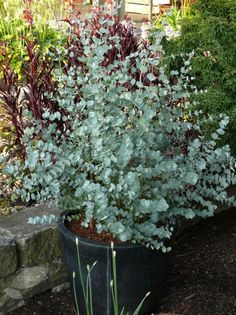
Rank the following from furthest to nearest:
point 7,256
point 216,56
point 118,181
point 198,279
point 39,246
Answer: point 216,56, point 198,279, point 39,246, point 7,256, point 118,181

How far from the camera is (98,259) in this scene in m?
2.32

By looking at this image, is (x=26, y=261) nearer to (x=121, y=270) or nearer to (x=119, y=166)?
(x=121, y=270)

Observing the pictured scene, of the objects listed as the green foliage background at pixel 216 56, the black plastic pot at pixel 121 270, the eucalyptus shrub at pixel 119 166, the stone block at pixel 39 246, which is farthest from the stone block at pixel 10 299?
the green foliage background at pixel 216 56

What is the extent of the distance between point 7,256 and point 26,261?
0.40 ft

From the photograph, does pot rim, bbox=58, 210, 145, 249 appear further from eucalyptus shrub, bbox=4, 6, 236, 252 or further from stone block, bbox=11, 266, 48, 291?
stone block, bbox=11, 266, 48, 291

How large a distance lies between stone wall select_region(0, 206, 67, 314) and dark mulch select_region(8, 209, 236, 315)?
80mm

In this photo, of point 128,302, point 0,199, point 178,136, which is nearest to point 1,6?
point 0,199

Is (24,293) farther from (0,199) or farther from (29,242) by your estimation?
(0,199)

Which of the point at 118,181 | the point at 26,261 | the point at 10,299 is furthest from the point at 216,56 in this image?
the point at 10,299

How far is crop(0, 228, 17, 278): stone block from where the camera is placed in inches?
98.0

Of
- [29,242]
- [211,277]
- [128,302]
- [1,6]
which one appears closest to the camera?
[128,302]

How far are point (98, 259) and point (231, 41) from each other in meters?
1.55

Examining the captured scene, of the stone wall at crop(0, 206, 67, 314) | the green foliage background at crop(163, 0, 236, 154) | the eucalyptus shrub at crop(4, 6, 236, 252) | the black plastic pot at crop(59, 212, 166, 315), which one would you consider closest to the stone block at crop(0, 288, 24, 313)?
the stone wall at crop(0, 206, 67, 314)

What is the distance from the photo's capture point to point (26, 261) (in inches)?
102
